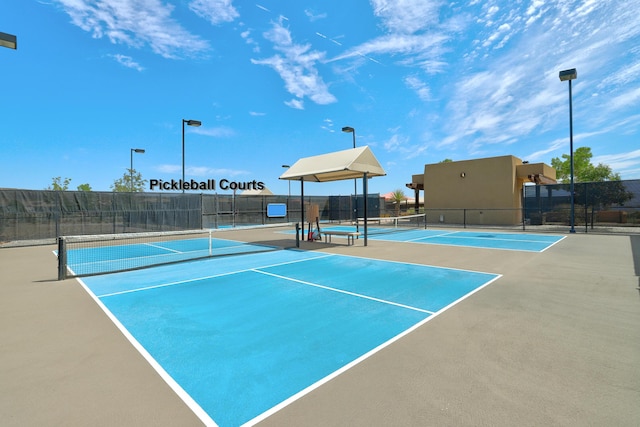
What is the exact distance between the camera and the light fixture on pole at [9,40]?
8.04 m

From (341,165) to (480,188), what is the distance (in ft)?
58.2

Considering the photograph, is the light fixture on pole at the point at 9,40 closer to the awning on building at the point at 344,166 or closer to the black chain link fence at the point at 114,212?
the awning on building at the point at 344,166

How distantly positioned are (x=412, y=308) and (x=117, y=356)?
4249 millimetres

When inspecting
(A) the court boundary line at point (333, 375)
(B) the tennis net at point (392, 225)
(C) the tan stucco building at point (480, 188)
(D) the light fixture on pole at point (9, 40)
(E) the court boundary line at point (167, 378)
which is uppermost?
(D) the light fixture on pole at point (9, 40)

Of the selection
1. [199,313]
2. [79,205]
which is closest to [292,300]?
[199,313]

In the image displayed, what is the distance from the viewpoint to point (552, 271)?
7922mm

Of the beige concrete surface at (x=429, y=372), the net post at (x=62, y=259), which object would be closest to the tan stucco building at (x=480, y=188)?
the beige concrete surface at (x=429, y=372)

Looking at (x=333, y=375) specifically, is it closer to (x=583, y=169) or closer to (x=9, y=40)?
(x=9, y=40)

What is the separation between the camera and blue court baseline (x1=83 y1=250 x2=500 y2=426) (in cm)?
303

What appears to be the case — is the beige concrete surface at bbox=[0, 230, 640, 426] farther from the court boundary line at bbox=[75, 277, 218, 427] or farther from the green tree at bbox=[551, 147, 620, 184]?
the green tree at bbox=[551, 147, 620, 184]

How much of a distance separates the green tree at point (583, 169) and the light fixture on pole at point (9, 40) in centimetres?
5429

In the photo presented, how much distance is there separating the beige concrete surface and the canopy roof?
784 cm

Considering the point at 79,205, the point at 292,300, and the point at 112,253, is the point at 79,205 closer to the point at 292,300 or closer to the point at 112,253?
the point at 112,253

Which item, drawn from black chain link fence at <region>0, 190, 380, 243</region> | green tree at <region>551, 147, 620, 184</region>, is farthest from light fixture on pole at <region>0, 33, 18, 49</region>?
green tree at <region>551, 147, 620, 184</region>
